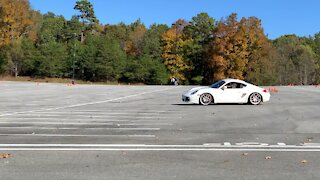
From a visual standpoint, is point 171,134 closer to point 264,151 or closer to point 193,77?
point 264,151

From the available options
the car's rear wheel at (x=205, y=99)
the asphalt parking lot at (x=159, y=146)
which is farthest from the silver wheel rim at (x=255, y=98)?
the asphalt parking lot at (x=159, y=146)

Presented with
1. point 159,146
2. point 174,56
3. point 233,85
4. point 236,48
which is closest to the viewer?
point 159,146

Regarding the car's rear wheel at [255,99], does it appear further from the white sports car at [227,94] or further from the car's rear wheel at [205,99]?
the car's rear wheel at [205,99]

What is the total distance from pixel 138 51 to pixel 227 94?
249ft

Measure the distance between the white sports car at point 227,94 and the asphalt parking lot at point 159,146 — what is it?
4.74 metres

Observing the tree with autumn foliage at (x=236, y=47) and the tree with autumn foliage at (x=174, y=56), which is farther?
the tree with autumn foliage at (x=174, y=56)

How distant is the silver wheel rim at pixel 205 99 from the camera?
20641mm

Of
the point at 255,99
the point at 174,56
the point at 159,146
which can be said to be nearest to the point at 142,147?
the point at 159,146

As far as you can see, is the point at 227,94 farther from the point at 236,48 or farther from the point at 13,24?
the point at 13,24

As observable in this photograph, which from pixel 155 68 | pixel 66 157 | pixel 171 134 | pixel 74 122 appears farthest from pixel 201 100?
pixel 155 68

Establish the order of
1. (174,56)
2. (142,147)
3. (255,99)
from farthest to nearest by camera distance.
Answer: (174,56) → (255,99) → (142,147)

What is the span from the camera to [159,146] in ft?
30.6

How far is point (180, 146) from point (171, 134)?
6.12 ft

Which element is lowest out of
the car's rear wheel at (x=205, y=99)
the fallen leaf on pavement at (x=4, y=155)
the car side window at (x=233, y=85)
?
the fallen leaf on pavement at (x=4, y=155)
